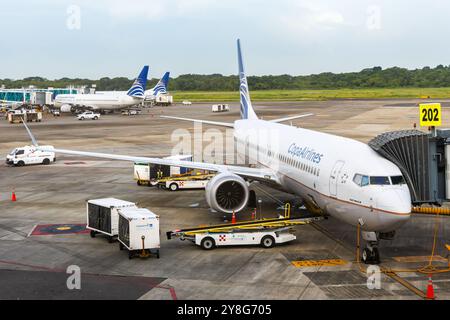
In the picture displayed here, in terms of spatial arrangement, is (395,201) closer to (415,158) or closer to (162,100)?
(415,158)

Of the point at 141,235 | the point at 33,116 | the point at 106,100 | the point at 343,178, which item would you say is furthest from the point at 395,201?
the point at 106,100

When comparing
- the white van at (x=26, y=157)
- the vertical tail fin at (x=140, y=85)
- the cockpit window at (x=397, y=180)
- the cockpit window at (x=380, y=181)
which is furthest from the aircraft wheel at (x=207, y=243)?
the vertical tail fin at (x=140, y=85)

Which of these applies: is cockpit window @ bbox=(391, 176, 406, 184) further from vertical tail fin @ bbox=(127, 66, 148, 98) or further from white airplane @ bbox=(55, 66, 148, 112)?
white airplane @ bbox=(55, 66, 148, 112)

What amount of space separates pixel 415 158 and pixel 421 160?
27 cm

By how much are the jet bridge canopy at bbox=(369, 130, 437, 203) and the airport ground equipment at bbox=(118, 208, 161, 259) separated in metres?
10.5

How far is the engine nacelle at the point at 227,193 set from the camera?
101ft

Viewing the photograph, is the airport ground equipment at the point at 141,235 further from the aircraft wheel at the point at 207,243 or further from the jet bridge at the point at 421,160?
the jet bridge at the point at 421,160

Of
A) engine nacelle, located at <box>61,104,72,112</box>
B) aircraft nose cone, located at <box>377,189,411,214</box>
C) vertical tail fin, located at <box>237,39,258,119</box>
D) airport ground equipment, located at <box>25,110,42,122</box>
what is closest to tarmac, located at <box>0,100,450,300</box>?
aircraft nose cone, located at <box>377,189,411,214</box>

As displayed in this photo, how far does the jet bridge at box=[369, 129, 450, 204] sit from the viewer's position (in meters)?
24.7

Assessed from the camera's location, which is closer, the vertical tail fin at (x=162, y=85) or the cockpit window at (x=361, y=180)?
the cockpit window at (x=361, y=180)

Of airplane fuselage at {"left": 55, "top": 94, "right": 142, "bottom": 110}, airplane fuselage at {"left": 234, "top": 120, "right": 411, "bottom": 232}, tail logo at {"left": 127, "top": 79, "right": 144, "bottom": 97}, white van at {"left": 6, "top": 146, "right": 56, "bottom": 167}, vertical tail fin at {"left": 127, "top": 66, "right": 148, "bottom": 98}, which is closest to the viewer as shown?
airplane fuselage at {"left": 234, "top": 120, "right": 411, "bottom": 232}

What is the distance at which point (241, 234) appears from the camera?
89.8ft

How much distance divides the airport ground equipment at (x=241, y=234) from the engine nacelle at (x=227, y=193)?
3.10m
